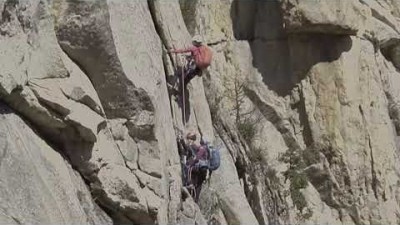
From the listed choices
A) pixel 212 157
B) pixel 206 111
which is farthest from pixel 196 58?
pixel 206 111

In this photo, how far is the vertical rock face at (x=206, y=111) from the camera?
408 inches

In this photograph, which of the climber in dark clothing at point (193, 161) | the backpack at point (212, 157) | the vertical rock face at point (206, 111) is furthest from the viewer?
the backpack at point (212, 157)

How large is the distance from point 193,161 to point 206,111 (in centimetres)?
162

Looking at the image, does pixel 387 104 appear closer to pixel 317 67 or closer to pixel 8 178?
pixel 317 67

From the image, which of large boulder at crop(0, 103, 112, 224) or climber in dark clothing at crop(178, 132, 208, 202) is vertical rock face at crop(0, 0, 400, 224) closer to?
large boulder at crop(0, 103, 112, 224)

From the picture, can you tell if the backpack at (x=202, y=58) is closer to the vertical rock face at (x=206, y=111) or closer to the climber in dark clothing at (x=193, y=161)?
the vertical rock face at (x=206, y=111)

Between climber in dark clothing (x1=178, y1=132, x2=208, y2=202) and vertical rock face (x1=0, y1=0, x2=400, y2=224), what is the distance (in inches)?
10.1

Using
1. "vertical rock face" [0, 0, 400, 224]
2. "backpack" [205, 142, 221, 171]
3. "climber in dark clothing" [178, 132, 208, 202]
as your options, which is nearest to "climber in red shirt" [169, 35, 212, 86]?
"vertical rock face" [0, 0, 400, 224]

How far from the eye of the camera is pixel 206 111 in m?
15.5

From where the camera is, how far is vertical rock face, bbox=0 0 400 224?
10.4 metres

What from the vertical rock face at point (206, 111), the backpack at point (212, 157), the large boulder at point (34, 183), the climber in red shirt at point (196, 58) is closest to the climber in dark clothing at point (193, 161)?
the backpack at point (212, 157)

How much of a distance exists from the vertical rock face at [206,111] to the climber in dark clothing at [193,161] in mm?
257

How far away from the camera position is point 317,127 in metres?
20.0

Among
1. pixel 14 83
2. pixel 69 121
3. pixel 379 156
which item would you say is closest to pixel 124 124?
pixel 69 121
